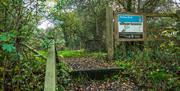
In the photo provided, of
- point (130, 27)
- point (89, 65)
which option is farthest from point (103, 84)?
point (130, 27)

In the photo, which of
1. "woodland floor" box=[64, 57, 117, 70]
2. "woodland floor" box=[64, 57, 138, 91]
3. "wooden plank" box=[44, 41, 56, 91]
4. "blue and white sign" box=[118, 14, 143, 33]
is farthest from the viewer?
"blue and white sign" box=[118, 14, 143, 33]

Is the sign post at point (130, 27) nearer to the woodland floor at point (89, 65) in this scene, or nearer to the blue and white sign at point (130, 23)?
the blue and white sign at point (130, 23)

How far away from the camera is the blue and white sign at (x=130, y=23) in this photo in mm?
8297

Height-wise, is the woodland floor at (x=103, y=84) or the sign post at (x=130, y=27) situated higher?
the sign post at (x=130, y=27)

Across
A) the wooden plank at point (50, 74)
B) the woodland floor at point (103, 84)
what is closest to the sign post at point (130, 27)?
the woodland floor at point (103, 84)

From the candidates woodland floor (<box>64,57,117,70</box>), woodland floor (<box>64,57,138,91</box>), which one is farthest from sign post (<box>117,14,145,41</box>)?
woodland floor (<box>64,57,138,91</box>)

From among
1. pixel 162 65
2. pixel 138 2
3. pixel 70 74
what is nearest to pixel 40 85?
pixel 70 74

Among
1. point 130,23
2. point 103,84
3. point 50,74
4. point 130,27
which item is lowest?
point 103,84

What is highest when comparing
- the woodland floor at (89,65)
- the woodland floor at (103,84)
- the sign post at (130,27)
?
the sign post at (130,27)

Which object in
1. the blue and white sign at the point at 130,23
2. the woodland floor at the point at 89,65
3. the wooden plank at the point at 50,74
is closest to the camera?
the wooden plank at the point at 50,74

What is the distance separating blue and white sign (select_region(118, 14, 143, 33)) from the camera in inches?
327

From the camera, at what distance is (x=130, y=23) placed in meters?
8.35

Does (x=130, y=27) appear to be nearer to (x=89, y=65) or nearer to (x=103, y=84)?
(x=89, y=65)

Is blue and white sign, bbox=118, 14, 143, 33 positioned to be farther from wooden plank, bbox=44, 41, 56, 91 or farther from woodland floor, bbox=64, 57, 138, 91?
wooden plank, bbox=44, 41, 56, 91
